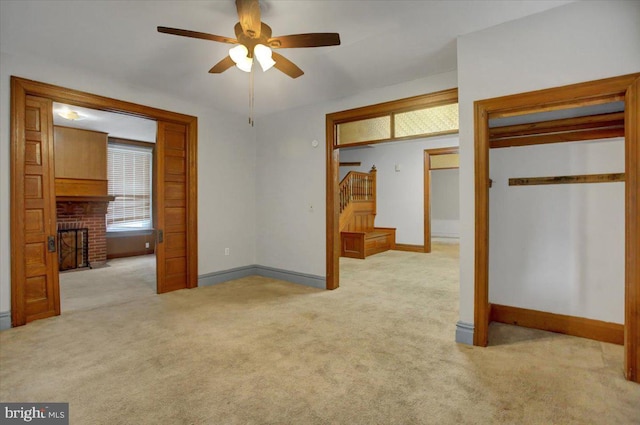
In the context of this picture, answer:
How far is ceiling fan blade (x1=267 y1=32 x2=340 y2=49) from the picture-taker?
2.23 m

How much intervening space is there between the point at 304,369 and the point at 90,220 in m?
6.47

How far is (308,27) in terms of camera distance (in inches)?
104

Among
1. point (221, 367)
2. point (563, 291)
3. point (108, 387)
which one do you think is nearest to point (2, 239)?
point (108, 387)

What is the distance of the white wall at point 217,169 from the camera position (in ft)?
12.0

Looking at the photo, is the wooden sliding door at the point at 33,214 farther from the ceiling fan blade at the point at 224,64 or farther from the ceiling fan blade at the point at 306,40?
the ceiling fan blade at the point at 306,40

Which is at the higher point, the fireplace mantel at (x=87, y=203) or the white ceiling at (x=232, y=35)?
the white ceiling at (x=232, y=35)

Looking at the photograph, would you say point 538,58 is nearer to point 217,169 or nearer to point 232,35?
point 232,35

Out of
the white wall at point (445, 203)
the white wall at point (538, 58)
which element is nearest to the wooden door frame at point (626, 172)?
the white wall at point (538, 58)

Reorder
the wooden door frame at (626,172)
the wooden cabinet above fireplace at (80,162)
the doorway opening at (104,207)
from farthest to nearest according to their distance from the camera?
1. the wooden cabinet above fireplace at (80,162)
2. the doorway opening at (104,207)
3. the wooden door frame at (626,172)

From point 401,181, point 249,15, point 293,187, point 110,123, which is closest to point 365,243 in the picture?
point 401,181

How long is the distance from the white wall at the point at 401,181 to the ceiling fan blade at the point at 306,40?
589 centimetres

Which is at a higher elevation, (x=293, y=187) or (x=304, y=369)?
(x=293, y=187)

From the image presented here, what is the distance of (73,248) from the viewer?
6.12m

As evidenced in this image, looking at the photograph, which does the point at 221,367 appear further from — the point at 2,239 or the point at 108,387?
the point at 2,239
